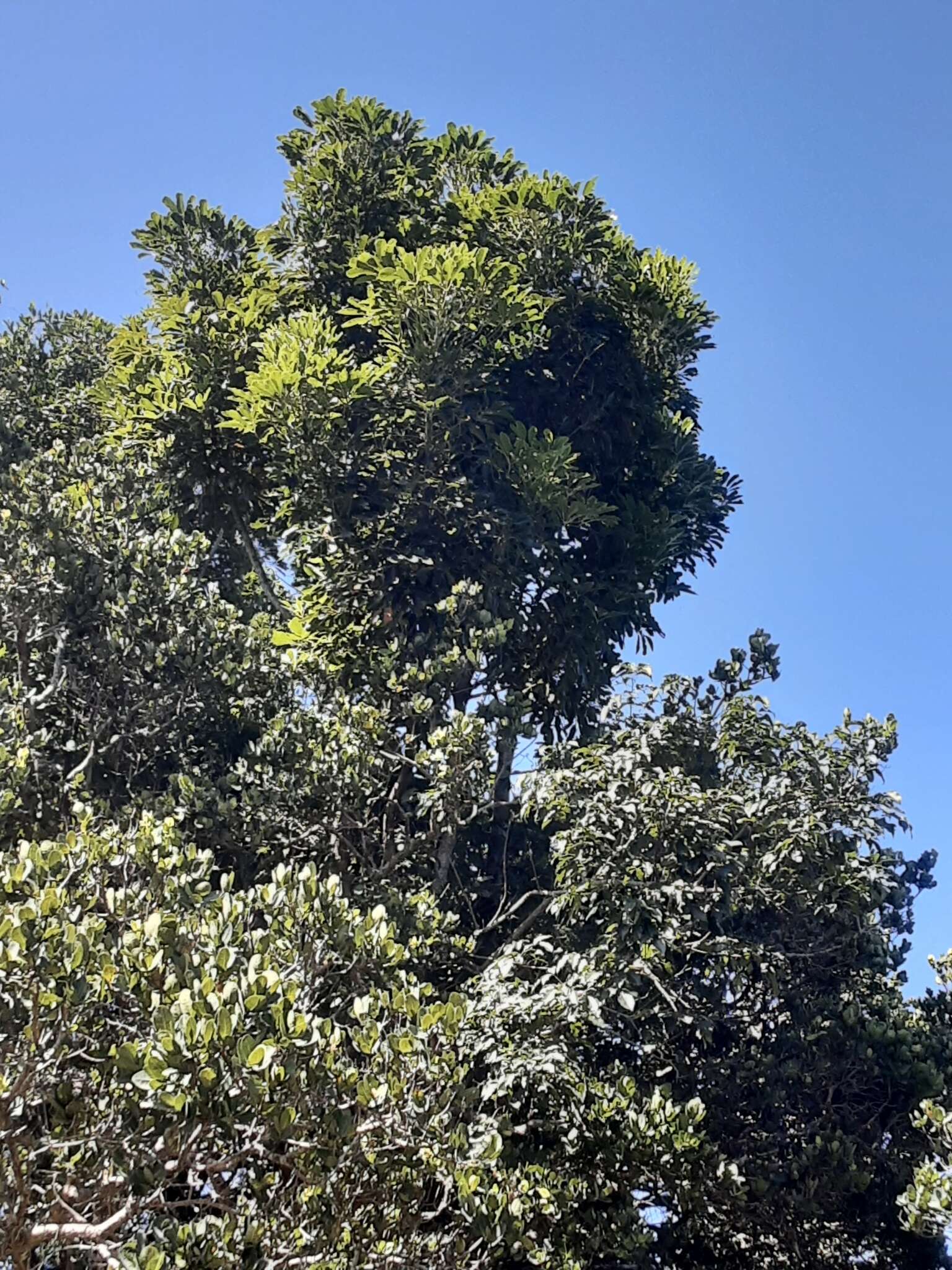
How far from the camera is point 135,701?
1090 centimetres

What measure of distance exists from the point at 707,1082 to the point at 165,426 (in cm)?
958

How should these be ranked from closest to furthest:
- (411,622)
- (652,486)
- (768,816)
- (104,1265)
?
(104,1265) < (768,816) < (411,622) < (652,486)

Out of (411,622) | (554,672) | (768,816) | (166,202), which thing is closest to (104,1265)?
(768,816)

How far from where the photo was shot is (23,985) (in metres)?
5.16

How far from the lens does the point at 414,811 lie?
1140 centimetres

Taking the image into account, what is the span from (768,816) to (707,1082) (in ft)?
8.87

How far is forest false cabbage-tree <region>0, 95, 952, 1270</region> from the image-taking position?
19.0 feet

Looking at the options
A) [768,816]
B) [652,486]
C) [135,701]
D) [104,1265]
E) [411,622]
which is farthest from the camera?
[652,486]

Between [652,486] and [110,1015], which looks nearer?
[110,1015]

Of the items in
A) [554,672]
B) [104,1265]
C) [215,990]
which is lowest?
[104,1265]

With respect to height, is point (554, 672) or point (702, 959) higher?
point (554, 672)

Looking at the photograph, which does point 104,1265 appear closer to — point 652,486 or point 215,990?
point 215,990

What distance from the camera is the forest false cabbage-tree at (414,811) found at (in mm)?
5797

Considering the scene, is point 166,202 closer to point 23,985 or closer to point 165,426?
point 165,426
